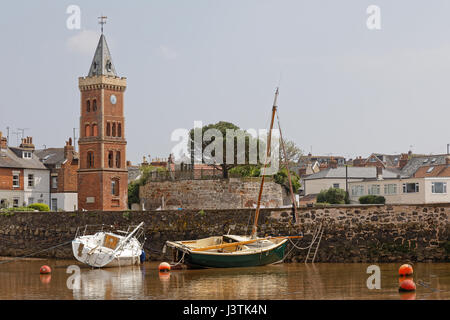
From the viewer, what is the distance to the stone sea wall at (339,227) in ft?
115

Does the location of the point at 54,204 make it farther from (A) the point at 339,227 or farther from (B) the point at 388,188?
(A) the point at 339,227

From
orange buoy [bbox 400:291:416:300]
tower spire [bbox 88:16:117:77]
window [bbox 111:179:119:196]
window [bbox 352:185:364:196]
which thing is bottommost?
orange buoy [bbox 400:291:416:300]

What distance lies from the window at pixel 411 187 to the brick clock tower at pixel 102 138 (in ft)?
89.5

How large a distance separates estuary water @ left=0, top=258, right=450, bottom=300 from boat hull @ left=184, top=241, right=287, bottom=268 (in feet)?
0.95

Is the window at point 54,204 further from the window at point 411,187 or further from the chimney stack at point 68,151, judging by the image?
the window at point 411,187

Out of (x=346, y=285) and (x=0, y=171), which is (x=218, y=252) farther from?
(x=0, y=171)

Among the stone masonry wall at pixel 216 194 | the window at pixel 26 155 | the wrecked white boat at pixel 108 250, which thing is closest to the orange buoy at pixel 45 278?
the wrecked white boat at pixel 108 250

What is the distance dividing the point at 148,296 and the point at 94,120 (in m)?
42.9

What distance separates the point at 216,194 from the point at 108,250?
995 inches

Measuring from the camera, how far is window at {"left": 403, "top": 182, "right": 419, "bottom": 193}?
7176 centimetres

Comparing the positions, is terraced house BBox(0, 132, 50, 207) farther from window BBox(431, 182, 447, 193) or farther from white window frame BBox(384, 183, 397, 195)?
window BBox(431, 182, 447, 193)

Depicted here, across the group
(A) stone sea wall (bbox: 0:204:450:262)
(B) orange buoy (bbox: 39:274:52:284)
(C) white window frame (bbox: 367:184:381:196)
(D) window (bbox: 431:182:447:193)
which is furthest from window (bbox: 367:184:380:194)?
(B) orange buoy (bbox: 39:274:52:284)

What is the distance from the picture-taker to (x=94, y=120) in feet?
217
